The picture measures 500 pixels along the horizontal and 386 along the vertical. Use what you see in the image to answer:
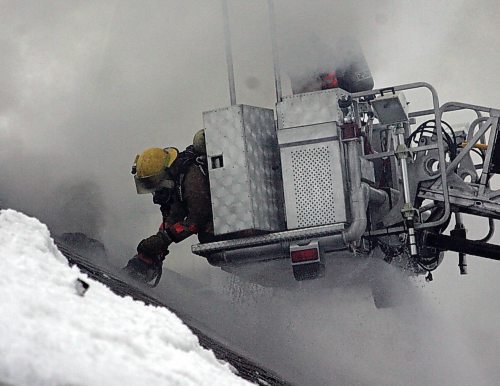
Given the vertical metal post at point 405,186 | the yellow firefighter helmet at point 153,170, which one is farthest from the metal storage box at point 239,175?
the vertical metal post at point 405,186

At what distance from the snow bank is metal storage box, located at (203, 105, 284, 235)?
169 inches

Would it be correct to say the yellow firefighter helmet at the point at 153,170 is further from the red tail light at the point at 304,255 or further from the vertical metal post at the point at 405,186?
the vertical metal post at the point at 405,186

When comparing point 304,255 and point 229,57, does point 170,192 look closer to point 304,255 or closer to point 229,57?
point 229,57

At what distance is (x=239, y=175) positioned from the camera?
827 cm

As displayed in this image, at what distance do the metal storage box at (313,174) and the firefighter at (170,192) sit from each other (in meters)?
0.67

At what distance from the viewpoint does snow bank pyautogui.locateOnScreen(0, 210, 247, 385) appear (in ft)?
8.91

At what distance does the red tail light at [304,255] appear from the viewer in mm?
8156

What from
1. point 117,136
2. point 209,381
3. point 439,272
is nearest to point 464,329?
point 439,272

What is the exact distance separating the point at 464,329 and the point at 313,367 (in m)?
2.89

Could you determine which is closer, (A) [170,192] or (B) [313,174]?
(B) [313,174]

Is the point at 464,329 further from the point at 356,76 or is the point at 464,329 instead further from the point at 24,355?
the point at 24,355

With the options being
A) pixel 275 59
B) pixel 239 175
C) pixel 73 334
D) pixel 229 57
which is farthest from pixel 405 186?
pixel 73 334

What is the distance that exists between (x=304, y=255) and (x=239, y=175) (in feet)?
2.38

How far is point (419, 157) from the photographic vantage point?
8.67 m
